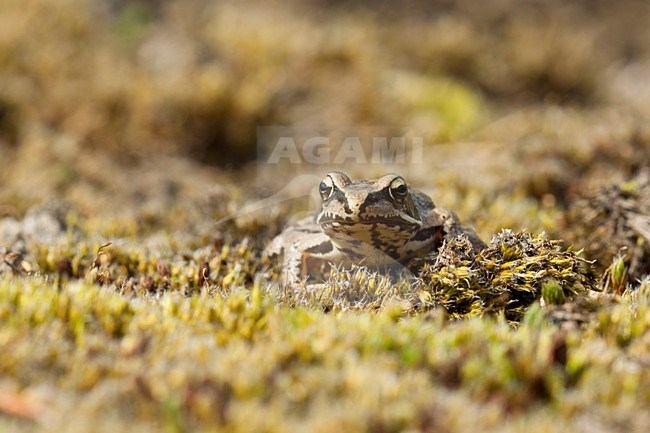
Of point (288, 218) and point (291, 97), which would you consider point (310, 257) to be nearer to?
point (288, 218)

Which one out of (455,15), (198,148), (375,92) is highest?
(455,15)

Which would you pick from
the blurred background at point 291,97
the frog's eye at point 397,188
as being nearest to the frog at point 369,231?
the frog's eye at point 397,188

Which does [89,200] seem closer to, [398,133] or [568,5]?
[398,133]

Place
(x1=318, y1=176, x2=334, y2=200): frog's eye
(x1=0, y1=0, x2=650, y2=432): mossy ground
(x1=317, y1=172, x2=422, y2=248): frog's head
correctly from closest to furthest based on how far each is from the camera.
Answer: (x1=0, y1=0, x2=650, y2=432): mossy ground < (x1=317, y1=172, x2=422, y2=248): frog's head < (x1=318, y1=176, x2=334, y2=200): frog's eye

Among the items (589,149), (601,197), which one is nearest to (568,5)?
(589,149)

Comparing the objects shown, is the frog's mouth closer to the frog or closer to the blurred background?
the frog

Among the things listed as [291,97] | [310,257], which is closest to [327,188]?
[310,257]

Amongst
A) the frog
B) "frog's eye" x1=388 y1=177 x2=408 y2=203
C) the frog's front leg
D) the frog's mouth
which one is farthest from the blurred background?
A: "frog's eye" x1=388 y1=177 x2=408 y2=203
